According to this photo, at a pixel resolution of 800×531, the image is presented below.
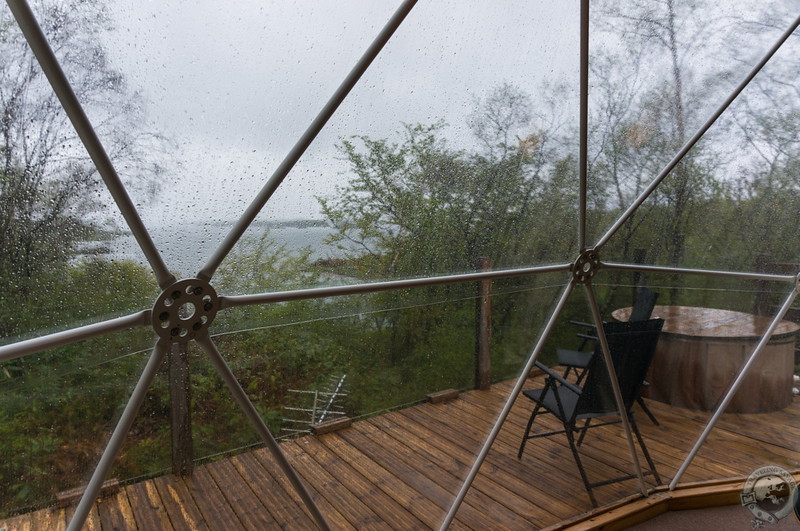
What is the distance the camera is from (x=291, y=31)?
5.81ft

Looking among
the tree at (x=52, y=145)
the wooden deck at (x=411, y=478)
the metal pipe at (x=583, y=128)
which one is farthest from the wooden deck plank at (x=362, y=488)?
the metal pipe at (x=583, y=128)

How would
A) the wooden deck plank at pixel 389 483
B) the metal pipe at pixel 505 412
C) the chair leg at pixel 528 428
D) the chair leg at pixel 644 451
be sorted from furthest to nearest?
the chair leg at pixel 644 451, the chair leg at pixel 528 428, the metal pipe at pixel 505 412, the wooden deck plank at pixel 389 483

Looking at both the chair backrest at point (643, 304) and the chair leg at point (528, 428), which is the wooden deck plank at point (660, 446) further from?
the chair backrest at point (643, 304)

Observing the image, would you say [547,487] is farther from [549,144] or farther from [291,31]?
[291,31]

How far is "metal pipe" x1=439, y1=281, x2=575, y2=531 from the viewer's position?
9.00ft

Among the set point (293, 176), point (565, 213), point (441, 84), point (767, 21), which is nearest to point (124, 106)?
point (293, 176)

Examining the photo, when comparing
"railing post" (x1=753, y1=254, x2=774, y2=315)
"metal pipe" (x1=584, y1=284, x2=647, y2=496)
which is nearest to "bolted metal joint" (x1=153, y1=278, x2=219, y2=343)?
"metal pipe" (x1=584, y1=284, x2=647, y2=496)

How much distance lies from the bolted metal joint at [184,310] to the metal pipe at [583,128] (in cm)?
208

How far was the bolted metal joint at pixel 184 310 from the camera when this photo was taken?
168 cm

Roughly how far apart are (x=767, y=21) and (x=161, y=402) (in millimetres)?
4193

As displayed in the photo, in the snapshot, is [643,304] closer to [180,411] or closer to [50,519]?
[180,411]

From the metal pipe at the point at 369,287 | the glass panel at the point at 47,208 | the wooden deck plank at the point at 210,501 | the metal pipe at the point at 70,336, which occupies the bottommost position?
the wooden deck plank at the point at 210,501

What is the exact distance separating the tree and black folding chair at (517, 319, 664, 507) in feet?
8.27

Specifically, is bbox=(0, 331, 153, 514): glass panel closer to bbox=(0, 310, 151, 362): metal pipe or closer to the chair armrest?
bbox=(0, 310, 151, 362): metal pipe
